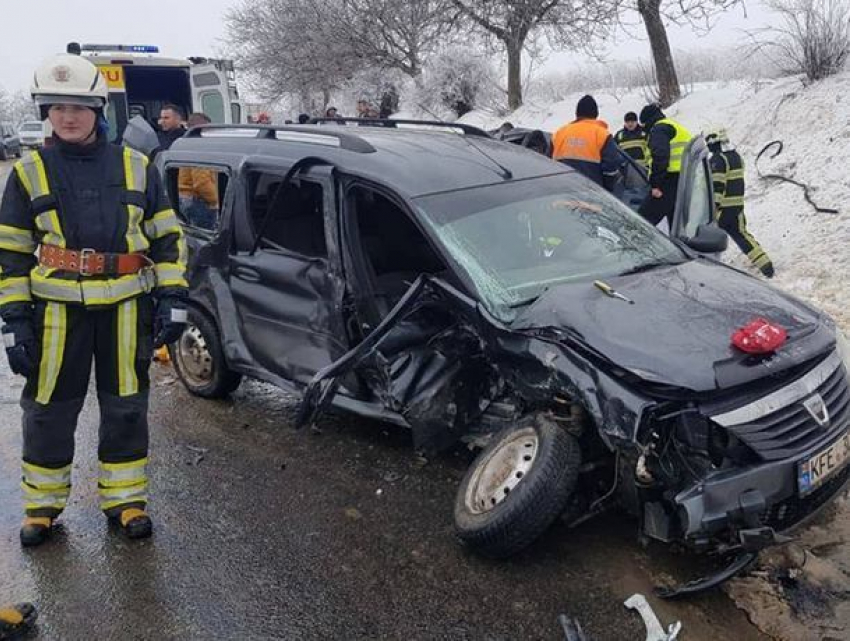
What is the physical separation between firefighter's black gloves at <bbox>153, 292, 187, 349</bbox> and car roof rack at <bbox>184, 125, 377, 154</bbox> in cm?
127

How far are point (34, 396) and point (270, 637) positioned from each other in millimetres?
1574

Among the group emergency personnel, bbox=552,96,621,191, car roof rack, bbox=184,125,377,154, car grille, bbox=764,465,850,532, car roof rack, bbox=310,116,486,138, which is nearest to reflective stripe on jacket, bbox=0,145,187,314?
car roof rack, bbox=184,125,377,154

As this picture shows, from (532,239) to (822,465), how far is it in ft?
5.52

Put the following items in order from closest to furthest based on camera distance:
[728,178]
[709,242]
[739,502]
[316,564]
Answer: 1. [739,502]
2. [316,564]
3. [709,242]
4. [728,178]

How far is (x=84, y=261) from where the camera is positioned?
3.45m

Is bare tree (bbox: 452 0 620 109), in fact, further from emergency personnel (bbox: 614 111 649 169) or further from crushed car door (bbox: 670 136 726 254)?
crushed car door (bbox: 670 136 726 254)

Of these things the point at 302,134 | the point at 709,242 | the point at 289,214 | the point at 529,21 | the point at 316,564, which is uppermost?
the point at 529,21

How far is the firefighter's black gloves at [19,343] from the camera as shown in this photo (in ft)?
11.0

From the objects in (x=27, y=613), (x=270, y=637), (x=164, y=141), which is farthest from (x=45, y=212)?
(x=164, y=141)

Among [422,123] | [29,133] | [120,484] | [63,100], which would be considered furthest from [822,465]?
[29,133]

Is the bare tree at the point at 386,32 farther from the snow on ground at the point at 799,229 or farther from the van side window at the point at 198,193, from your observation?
the van side window at the point at 198,193

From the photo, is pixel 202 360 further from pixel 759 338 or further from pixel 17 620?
pixel 759 338

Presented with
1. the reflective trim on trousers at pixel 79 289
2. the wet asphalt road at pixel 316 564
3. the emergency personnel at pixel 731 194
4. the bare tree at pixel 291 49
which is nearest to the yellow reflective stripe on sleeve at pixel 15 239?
the reflective trim on trousers at pixel 79 289

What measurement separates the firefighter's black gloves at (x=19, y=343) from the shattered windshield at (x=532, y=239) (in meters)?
1.86
